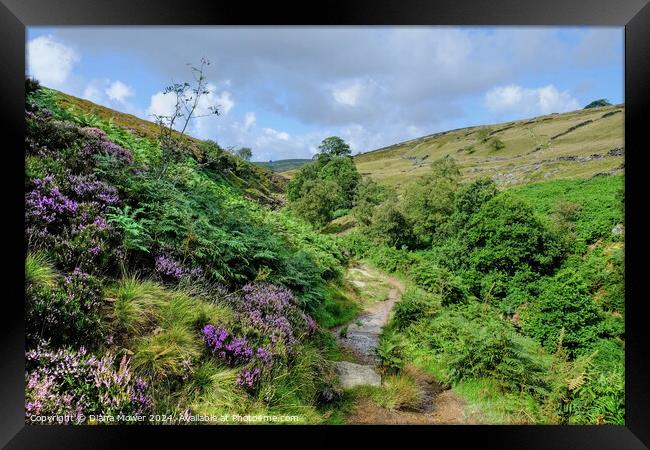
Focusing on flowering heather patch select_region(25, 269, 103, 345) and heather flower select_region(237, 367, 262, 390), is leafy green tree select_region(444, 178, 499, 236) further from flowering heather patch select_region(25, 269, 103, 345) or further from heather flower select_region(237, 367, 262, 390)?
flowering heather patch select_region(25, 269, 103, 345)

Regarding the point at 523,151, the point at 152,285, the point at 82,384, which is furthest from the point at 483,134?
the point at 82,384

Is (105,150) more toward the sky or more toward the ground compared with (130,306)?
more toward the sky

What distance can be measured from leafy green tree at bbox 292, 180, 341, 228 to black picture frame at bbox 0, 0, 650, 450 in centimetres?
260

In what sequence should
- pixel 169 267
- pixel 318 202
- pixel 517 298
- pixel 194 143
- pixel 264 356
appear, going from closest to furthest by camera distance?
pixel 264 356 < pixel 169 267 < pixel 194 143 < pixel 517 298 < pixel 318 202

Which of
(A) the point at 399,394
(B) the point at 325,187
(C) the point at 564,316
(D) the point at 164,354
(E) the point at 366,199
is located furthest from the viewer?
(E) the point at 366,199

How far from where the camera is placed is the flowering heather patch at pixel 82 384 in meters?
2.39

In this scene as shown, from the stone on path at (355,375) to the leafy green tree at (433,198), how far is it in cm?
288

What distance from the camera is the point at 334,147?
443cm

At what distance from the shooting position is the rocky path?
337cm

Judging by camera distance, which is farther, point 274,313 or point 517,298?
point 517,298

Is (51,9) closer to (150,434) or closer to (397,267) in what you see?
(150,434)

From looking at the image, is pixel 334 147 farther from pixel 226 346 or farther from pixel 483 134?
pixel 226 346

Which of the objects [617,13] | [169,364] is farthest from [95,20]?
[617,13]

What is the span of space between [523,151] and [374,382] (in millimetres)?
3914
